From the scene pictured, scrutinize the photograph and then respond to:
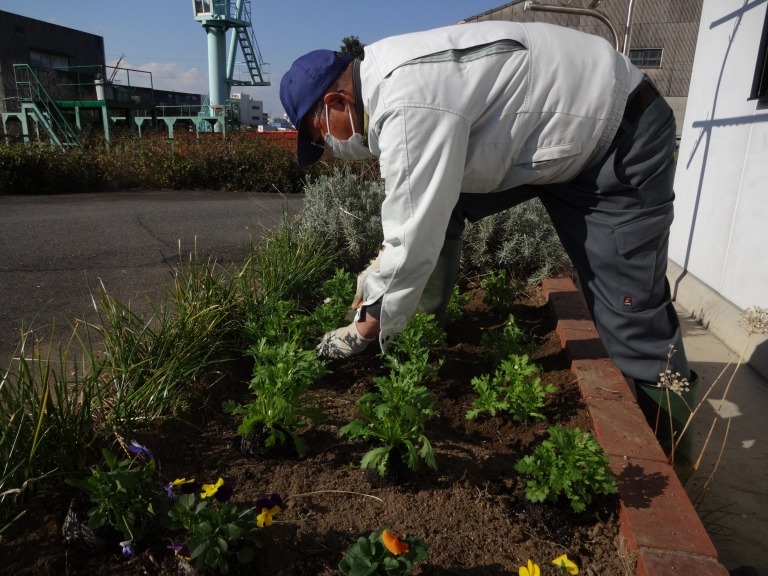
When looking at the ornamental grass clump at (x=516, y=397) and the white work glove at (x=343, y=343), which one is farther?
the white work glove at (x=343, y=343)

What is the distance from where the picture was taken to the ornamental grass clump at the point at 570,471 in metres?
1.48

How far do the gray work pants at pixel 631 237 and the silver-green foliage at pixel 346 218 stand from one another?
186 cm

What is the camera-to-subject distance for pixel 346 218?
404 cm

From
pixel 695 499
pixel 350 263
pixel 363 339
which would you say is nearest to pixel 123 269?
pixel 350 263

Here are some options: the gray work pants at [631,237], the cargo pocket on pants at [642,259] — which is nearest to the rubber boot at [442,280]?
the gray work pants at [631,237]

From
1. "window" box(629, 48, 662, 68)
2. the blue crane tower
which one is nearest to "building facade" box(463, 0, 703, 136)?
"window" box(629, 48, 662, 68)

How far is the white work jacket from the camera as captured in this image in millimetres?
1706

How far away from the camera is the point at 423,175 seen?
172 cm

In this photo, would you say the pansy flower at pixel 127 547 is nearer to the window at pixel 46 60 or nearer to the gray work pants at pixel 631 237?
the gray work pants at pixel 631 237

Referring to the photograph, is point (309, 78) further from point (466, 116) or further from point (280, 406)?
point (280, 406)

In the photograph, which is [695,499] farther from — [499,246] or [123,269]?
[123,269]

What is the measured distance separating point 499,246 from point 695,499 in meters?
2.28

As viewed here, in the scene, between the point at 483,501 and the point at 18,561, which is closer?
the point at 18,561

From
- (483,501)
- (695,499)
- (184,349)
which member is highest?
(184,349)
